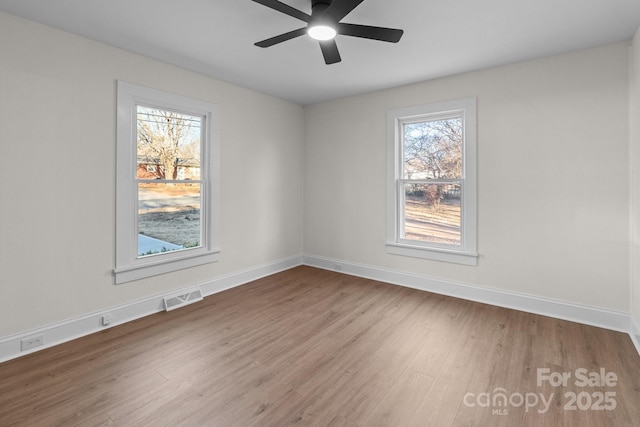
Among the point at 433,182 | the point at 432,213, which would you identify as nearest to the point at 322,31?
the point at 433,182

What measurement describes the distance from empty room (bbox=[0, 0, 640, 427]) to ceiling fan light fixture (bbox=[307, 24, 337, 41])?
2 centimetres

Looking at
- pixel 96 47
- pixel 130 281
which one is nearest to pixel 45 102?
pixel 96 47

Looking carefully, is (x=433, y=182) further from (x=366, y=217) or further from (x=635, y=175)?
(x=635, y=175)

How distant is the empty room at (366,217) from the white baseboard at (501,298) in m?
0.02

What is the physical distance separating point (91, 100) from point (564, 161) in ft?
15.4

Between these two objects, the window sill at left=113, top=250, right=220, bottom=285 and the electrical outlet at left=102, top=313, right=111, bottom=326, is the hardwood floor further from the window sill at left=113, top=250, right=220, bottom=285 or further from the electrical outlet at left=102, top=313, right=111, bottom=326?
the window sill at left=113, top=250, right=220, bottom=285

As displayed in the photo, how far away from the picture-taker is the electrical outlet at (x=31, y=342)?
8.32 feet

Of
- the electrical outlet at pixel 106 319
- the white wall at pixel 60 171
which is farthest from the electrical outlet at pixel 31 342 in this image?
the electrical outlet at pixel 106 319

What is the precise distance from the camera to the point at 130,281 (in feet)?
10.5

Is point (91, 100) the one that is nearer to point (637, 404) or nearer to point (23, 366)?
point (23, 366)

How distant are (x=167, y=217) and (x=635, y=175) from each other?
4690 millimetres

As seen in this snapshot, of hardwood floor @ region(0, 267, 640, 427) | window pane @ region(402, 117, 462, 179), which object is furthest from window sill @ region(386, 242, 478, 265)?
window pane @ region(402, 117, 462, 179)

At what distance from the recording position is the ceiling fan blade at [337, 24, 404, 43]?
2209 mm

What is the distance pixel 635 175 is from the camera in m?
2.74
